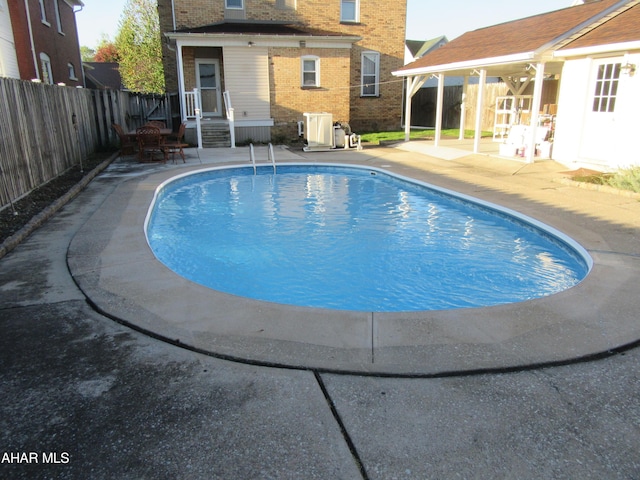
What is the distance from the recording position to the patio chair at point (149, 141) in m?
13.8

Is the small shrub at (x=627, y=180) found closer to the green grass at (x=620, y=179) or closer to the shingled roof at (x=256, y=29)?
the green grass at (x=620, y=179)

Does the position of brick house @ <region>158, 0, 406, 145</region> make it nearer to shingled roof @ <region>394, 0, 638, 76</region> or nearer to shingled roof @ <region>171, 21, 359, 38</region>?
shingled roof @ <region>171, 21, 359, 38</region>

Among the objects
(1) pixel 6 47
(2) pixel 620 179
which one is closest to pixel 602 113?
(2) pixel 620 179

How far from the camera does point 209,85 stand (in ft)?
62.5

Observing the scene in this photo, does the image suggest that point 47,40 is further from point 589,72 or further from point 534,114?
point 589,72

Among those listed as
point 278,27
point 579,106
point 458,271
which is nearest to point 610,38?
point 579,106

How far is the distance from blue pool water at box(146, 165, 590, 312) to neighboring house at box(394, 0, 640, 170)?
3.98m

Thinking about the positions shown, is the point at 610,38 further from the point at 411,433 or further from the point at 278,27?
the point at 278,27

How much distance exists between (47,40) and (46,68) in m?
1.13

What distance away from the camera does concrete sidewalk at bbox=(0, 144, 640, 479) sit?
232 centimetres

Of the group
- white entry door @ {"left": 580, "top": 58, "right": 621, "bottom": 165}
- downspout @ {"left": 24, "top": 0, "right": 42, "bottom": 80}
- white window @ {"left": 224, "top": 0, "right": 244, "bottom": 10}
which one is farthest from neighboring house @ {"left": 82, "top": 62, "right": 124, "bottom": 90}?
white entry door @ {"left": 580, "top": 58, "right": 621, "bottom": 165}

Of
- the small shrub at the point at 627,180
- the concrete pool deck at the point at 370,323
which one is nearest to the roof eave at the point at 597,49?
the small shrub at the point at 627,180

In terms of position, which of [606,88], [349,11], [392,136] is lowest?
[392,136]

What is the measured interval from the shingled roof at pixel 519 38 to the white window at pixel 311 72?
3272mm
